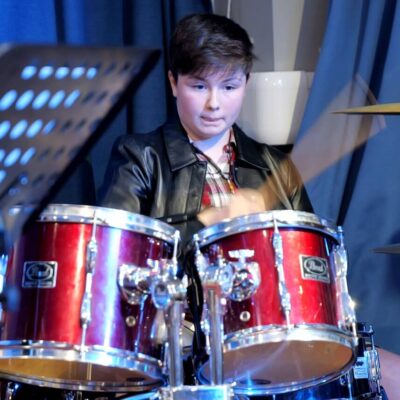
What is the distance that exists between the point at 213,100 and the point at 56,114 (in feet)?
3.62

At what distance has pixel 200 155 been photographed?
1.93m

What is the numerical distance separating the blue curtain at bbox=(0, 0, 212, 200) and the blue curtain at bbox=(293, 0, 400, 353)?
449 mm

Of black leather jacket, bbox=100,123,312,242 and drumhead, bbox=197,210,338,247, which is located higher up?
black leather jacket, bbox=100,123,312,242

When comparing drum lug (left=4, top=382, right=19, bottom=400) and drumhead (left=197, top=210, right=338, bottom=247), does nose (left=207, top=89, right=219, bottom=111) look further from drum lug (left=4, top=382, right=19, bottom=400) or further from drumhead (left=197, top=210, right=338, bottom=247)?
drum lug (left=4, top=382, right=19, bottom=400)

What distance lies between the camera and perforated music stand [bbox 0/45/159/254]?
0.73m

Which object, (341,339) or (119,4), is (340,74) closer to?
(119,4)

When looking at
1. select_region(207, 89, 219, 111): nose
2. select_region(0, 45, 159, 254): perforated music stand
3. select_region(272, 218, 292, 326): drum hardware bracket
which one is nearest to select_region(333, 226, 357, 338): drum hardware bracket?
select_region(272, 218, 292, 326): drum hardware bracket

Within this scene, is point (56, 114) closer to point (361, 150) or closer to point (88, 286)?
point (88, 286)

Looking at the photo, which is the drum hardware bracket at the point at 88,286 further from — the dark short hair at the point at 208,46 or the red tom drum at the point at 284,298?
the dark short hair at the point at 208,46

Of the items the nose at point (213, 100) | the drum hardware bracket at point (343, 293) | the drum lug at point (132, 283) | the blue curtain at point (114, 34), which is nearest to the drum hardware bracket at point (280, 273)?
the drum hardware bracket at point (343, 293)

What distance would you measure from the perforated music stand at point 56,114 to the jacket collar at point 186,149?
1137 millimetres

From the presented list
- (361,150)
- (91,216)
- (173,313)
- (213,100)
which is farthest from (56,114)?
(361,150)

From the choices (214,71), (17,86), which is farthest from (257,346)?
(17,86)

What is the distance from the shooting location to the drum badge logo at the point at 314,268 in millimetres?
1428
